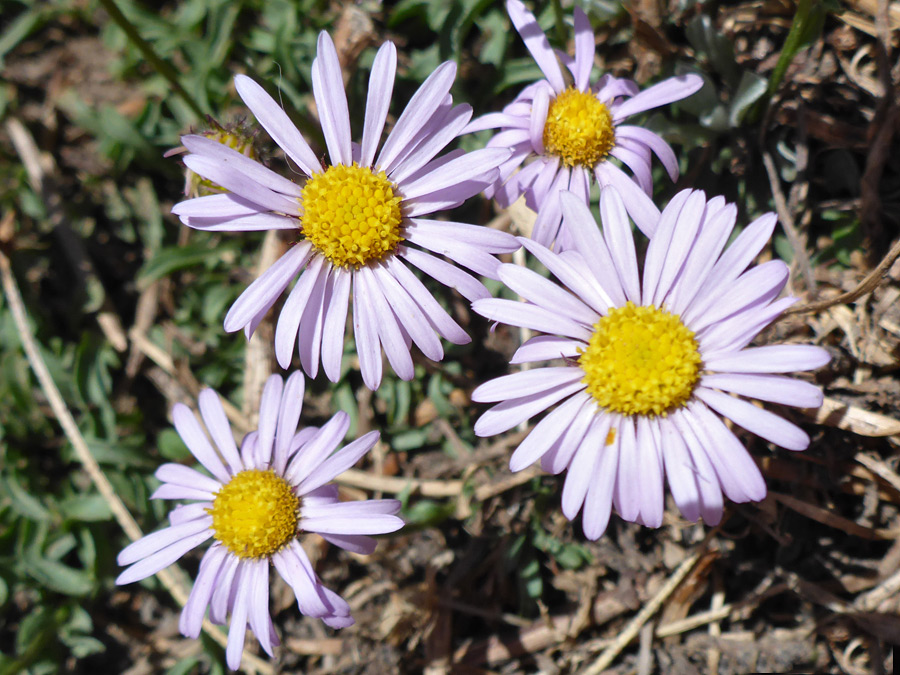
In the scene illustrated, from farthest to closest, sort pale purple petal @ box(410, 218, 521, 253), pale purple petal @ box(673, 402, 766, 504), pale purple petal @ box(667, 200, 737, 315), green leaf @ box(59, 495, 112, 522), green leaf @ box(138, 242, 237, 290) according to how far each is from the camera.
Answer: green leaf @ box(138, 242, 237, 290) → green leaf @ box(59, 495, 112, 522) → pale purple petal @ box(410, 218, 521, 253) → pale purple petal @ box(667, 200, 737, 315) → pale purple petal @ box(673, 402, 766, 504)

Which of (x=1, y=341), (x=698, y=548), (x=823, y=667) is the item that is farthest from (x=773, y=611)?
(x=1, y=341)

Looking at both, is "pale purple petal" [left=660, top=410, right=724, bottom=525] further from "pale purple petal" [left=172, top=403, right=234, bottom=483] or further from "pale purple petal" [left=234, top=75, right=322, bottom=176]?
"pale purple petal" [left=172, top=403, right=234, bottom=483]

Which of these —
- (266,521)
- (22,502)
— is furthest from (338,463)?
(22,502)

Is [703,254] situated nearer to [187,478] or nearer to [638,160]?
[638,160]

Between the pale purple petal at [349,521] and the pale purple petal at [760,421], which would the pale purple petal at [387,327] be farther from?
the pale purple petal at [760,421]

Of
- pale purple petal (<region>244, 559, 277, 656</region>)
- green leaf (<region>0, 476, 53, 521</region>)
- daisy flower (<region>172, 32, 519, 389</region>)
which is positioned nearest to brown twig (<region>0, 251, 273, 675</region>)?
green leaf (<region>0, 476, 53, 521</region>)

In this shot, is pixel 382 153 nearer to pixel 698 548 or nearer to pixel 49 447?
pixel 698 548

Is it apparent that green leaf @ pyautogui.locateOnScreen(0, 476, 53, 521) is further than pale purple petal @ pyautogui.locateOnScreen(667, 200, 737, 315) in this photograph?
Yes

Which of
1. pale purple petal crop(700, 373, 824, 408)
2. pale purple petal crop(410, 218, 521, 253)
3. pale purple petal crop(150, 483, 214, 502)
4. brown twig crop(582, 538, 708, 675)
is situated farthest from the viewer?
brown twig crop(582, 538, 708, 675)
